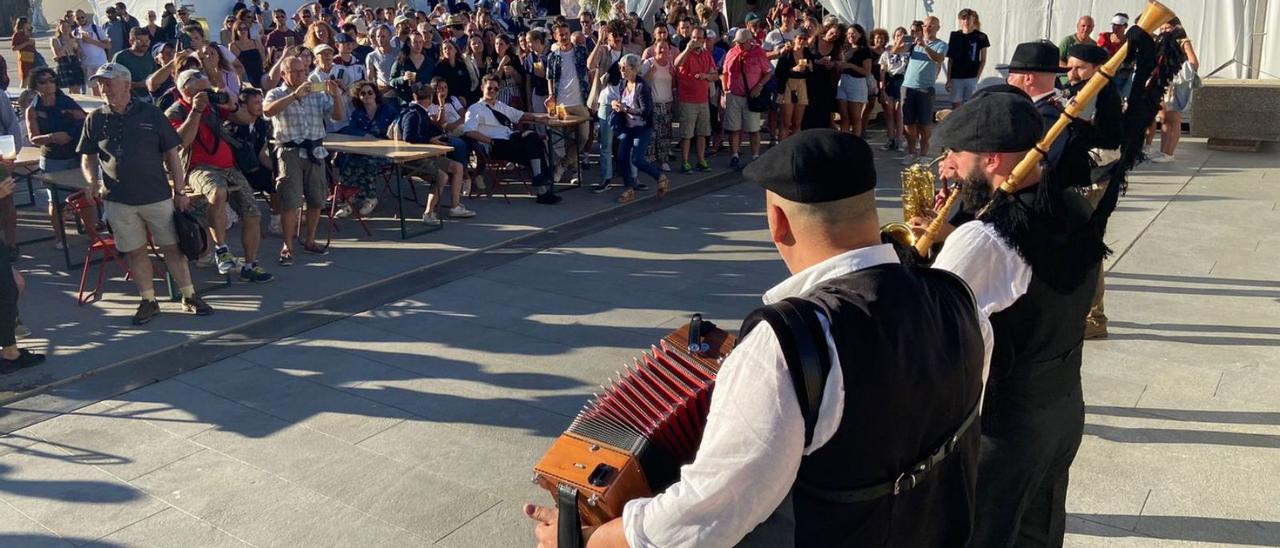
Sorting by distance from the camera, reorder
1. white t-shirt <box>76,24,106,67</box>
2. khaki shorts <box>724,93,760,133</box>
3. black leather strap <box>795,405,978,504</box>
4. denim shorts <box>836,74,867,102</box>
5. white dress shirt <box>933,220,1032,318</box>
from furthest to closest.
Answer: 1. white t-shirt <box>76,24,106,67</box>
2. denim shorts <box>836,74,867,102</box>
3. khaki shorts <box>724,93,760,133</box>
4. white dress shirt <box>933,220,1032,318</box>
5. black leather strap <box>795,405,978,504</box>

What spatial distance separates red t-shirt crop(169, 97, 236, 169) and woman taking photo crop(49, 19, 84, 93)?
30.0ft

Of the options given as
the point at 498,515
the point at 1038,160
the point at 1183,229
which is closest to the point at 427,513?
the point at 498,515

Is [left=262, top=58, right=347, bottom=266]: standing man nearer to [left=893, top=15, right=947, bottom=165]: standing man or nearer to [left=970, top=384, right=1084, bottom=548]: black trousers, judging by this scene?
[left=970, top=384, right=1084, bottom=548]: black trousers

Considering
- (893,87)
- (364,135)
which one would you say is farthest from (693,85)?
(364,135)

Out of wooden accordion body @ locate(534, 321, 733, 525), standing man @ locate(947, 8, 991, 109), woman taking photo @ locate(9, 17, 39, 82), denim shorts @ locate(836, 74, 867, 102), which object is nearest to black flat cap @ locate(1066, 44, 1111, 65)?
wooden accordion body @ locate(534, 321, 733, 525)

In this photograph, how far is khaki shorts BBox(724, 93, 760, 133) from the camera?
1276 cm

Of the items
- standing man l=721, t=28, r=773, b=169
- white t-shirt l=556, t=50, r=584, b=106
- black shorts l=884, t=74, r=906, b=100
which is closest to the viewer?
white t-shirt l=556, t=50, r=584, b=106

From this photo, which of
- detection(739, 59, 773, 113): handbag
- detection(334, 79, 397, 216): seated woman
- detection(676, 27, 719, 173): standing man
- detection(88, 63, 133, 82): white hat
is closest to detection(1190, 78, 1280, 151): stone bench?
detection(739, 59, 773, 113): handbag

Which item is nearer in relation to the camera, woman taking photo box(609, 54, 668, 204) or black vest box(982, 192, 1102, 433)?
black vest box(982, 192, 1102, 433)

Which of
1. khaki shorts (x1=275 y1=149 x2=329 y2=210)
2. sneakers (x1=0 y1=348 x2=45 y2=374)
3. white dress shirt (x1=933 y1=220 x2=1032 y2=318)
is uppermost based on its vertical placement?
white dress shirt (x1=933 y1=220 x2=1032 y2=318)

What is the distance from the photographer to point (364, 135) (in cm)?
1048

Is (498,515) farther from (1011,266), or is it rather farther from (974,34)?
(974,34)

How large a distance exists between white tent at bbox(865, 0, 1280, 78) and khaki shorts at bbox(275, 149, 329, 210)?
34.3 ft

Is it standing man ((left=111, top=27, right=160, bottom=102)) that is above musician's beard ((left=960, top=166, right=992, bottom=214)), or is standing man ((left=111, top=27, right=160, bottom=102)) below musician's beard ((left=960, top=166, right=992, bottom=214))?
above
